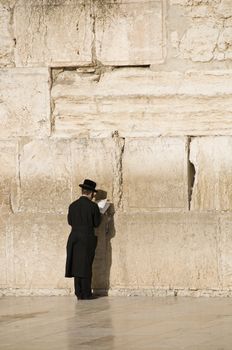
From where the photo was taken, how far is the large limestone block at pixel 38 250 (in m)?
13.8

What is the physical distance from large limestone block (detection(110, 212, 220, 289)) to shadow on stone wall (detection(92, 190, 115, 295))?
7 centimetres

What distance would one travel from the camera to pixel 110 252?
1368 cm

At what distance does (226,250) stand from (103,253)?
55.3 inches

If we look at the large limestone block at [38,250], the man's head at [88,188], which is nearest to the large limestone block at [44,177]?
the large limestone block at [38,250]

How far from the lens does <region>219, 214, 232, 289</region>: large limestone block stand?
13273 millimetres

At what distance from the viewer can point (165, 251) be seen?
44.2 ft

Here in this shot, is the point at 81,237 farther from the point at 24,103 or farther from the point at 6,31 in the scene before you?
the point at 6,31

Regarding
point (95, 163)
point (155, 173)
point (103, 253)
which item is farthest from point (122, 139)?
point (103, 253)

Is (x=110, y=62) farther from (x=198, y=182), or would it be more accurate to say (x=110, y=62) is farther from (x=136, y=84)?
(x=198, y=182)

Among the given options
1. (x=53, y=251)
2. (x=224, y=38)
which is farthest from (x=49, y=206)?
(x=224, y=38)

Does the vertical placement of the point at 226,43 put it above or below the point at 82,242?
above

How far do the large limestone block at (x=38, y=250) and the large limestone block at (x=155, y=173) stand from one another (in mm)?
873

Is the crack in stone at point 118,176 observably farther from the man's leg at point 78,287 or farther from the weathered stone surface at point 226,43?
the weathered stone surface at point 226,43

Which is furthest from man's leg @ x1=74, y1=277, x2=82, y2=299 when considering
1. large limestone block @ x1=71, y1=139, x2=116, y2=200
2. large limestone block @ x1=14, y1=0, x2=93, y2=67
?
large limestone block @ x1=14, y1=0, x2=93, y2=67
